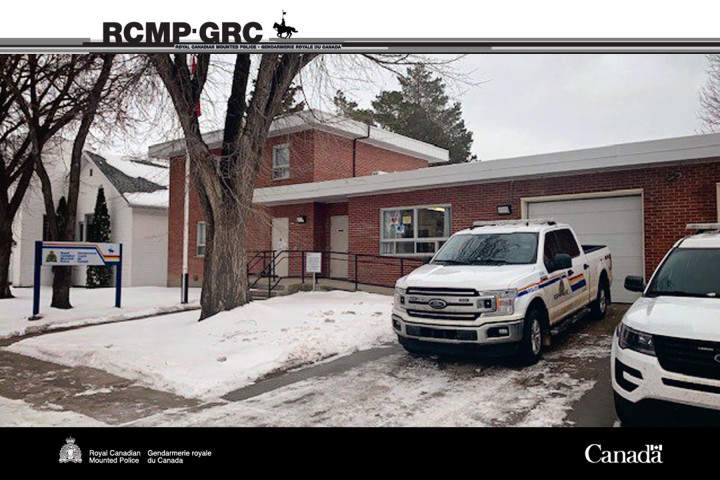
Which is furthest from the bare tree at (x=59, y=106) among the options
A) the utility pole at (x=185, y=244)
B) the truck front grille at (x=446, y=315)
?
the truck front grille at (x=446, y=315)

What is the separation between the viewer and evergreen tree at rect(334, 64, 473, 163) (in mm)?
5078

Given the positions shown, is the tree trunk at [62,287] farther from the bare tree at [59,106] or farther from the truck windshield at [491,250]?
the truck windshield at [491,250]

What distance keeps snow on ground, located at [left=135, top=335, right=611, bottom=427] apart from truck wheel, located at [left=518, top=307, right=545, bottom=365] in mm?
96

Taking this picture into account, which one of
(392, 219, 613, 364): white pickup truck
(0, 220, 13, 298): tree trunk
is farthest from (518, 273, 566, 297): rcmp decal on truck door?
(0, 220, 13, 298): tree trunk

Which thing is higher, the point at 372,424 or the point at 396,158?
the point at 396,158

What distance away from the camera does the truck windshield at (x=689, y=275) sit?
355cm

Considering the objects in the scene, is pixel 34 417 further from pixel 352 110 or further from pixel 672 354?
pixel 352 110

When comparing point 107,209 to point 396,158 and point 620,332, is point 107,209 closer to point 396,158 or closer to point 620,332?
point 620,332

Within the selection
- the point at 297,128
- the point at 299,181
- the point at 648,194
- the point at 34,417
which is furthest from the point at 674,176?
the point at 299,181

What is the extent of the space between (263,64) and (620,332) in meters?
4.48

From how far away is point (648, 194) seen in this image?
517 centimetres

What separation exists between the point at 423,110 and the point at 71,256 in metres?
5.05
